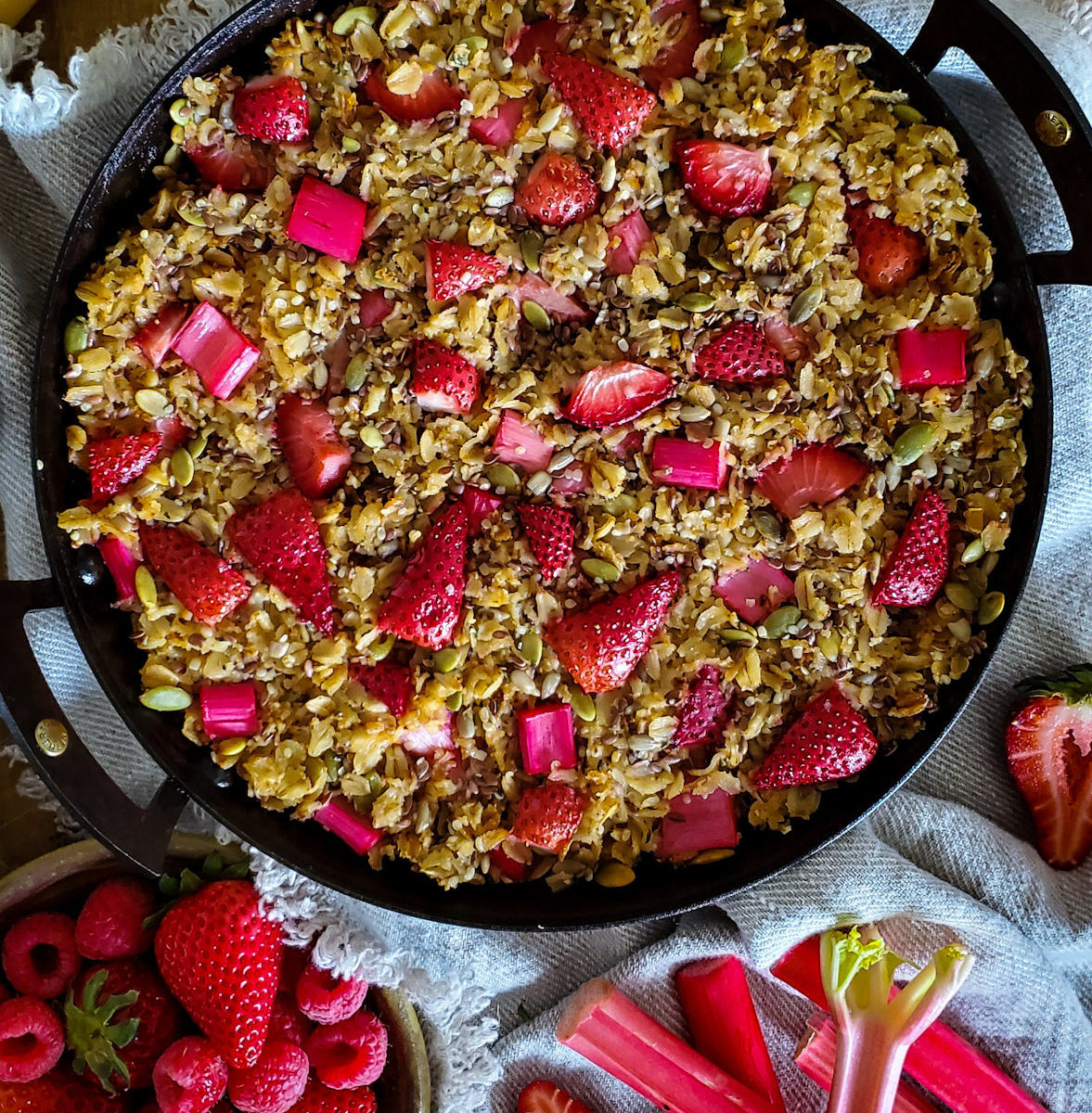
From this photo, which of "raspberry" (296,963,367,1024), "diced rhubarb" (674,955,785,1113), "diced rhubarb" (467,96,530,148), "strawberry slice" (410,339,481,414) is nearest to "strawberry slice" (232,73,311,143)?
"diced rhubarb" (467,96,530,148)

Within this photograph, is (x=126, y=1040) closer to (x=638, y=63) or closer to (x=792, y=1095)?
(x=792, y=1095)

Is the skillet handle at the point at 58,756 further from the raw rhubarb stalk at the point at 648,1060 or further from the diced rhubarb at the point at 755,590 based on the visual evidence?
the diced rhubarb at the point at 755,590

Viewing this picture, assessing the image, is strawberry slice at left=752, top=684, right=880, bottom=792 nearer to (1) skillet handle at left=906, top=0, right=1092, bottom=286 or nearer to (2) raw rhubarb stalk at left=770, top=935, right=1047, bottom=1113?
(2) raw rhubarb stalk at left=770, top=935, right=1047, bottom=1113

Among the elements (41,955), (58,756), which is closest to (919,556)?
(58,756)

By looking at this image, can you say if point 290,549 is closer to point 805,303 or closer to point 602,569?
point 602,569

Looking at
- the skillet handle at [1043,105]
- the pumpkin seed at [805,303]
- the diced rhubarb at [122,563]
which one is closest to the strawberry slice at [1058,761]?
the skillet handle at [1043,105]

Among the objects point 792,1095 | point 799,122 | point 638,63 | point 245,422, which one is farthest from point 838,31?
point 792,1095
